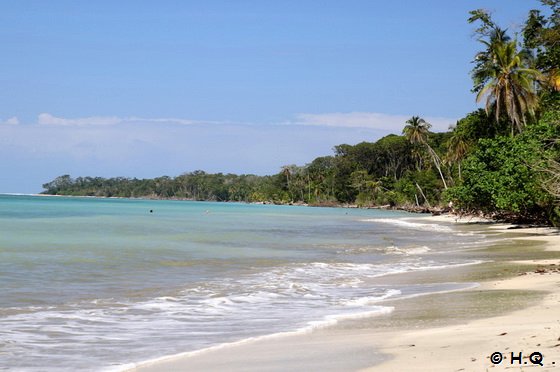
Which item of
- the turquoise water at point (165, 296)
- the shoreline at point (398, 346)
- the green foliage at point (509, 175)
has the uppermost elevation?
the green foliage at point (509, 175)

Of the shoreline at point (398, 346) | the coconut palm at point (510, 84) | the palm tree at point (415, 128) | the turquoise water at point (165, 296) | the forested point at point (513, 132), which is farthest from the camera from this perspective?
the palm tree at point (415, 128)

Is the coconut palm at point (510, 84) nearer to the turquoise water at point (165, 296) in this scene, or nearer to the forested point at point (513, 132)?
the forested point at point (513, 132)

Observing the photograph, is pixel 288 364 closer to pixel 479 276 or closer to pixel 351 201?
pixel 479 276

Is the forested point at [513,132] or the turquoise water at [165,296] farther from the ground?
the forested point at [513,132]

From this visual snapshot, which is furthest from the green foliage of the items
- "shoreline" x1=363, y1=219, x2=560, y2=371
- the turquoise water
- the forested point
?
"shoreline" x1=363, y1=219, x2=560, y2=371

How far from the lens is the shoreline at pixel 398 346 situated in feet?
18.3

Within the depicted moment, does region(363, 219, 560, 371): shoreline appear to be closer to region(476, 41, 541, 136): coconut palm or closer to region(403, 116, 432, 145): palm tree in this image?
region(476, 41, 541, 136): coconut palm

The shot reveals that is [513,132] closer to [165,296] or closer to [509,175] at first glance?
[509,175]

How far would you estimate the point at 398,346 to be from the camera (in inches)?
254

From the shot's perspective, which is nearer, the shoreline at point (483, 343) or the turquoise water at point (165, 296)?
the shoreline at point (483, 343)

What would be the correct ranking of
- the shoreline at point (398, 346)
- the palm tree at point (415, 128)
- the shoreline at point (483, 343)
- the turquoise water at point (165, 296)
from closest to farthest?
the shoreline at point (483, 343) → the shoreline at point (398, 346) → the turquoise water at point (165, 296) → the palm tree at point (415, 128)

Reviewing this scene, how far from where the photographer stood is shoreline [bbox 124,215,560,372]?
558 centimetres

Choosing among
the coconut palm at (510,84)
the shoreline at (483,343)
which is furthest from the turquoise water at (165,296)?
the coconut palm at (510,84)

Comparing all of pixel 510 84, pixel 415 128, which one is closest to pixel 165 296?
pixel 510 84
